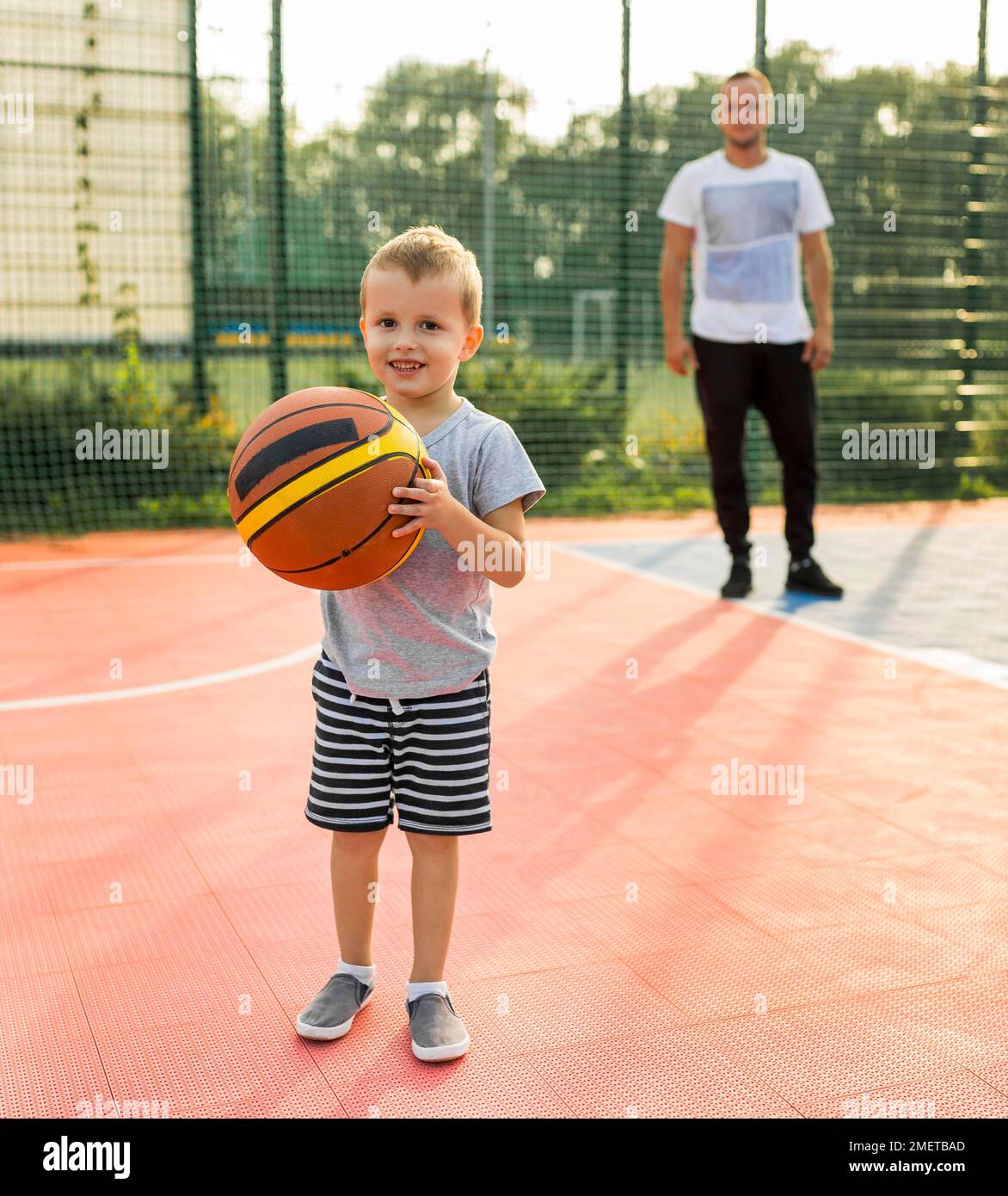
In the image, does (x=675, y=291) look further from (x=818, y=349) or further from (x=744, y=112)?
(x=744, y=112)

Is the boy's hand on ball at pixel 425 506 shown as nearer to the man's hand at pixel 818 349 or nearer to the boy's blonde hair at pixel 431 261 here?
the boy's blonde hair at pixel 431 261

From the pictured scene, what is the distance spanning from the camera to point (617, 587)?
6.64 meters

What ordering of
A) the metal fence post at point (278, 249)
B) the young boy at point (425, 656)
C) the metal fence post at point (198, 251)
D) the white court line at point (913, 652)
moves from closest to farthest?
the young boy at point (425, 656)
the white court line at point (913, 652)
the metal fence post at point (198, 251)
the metal fence post at point (278, 249)

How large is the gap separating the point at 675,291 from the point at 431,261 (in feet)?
13.8

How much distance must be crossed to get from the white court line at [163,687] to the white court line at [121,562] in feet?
7.79

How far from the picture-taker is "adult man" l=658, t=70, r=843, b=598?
243 inches

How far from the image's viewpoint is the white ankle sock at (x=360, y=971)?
2.47m

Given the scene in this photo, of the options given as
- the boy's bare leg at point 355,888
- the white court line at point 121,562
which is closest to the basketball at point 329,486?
the boy's bare leg at point 355,888

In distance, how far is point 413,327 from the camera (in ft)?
7.50

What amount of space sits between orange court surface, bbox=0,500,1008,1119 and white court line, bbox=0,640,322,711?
18 mm

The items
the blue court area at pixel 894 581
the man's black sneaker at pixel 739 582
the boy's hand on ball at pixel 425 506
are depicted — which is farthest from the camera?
the man's black sneaker at pixel 739 582

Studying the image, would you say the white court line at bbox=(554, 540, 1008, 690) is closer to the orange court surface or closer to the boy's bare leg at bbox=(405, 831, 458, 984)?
the orange court surface

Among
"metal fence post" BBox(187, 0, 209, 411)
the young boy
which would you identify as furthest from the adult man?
the young boy

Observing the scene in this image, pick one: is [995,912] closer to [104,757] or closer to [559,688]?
[559,688]
